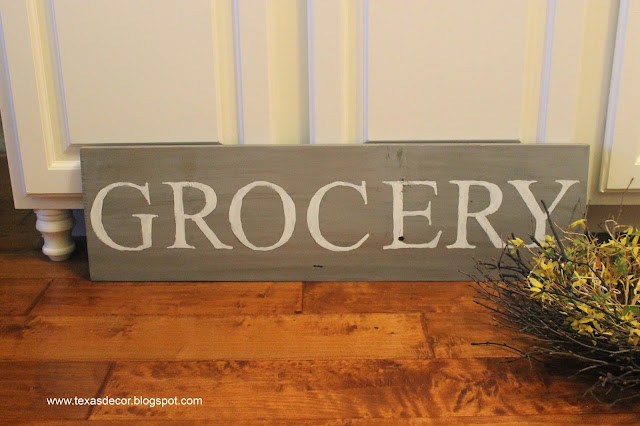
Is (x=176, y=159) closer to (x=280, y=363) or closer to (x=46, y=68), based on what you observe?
(x=46, y=68)

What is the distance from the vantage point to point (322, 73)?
1122 millimetres

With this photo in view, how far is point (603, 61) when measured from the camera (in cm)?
112

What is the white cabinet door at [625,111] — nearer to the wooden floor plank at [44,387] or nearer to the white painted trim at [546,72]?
the white painted trim at [546,72]

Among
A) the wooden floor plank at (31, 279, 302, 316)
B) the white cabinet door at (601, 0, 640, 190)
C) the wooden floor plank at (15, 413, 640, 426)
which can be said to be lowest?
the wooden floor plank at (15, 413, 640, 426)

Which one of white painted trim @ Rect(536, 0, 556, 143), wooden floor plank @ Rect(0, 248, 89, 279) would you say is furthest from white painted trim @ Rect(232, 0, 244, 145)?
white painted trim @ Rect(536, 0, 556, 143)

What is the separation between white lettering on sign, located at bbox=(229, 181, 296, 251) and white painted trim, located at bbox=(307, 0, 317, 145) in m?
0.12

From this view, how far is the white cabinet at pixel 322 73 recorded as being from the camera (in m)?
1.09

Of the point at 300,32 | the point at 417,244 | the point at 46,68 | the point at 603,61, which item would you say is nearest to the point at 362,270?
the point at 417,244

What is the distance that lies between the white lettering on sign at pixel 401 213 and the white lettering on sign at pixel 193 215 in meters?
0.32

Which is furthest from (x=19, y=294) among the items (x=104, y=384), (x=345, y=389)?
(x=345, y=389)

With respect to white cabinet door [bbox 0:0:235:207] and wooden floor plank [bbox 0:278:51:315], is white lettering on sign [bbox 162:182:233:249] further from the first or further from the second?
wooden floor plank [bbox 0:278:51:315]

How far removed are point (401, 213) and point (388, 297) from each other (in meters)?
0.16

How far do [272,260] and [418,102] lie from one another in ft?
1.34

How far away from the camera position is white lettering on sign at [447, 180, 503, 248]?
1.11 metres
